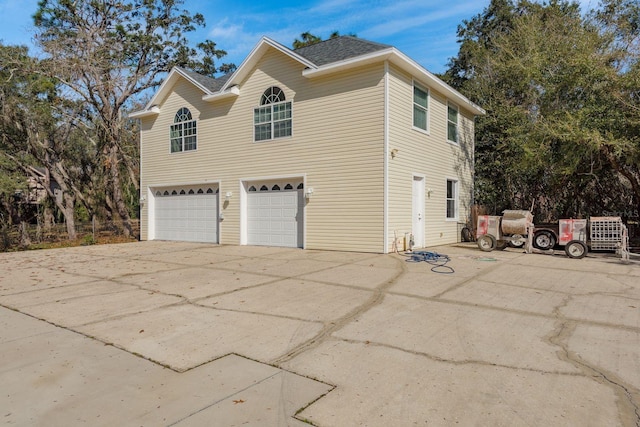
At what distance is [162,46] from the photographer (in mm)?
21344

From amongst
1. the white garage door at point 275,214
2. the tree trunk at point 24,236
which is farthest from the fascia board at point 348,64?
the tree trunk at point 24,236

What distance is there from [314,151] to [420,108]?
3688 mm

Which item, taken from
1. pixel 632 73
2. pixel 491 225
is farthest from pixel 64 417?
pixel 632 73

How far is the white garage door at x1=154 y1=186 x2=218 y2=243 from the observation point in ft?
49.2

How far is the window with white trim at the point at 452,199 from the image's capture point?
14.7m

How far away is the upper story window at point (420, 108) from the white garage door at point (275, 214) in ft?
13.8

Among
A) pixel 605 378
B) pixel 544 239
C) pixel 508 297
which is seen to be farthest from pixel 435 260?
pixel 605 378

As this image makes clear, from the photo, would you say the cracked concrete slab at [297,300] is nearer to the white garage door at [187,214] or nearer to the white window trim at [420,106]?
the white window trim at [420,106]

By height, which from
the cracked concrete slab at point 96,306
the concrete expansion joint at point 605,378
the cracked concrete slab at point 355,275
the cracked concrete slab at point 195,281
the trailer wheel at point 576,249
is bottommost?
the concrete expansion joint at point 605,378

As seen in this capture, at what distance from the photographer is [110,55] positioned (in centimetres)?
1906

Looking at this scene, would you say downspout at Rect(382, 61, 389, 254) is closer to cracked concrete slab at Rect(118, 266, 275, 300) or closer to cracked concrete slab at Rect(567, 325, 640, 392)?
cracked concrete slab at Rect(118, 266, 275, 300)

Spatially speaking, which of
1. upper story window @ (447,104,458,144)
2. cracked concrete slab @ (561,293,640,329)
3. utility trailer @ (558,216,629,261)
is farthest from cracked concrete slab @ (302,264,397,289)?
upper story window @ (447,104,458,144)

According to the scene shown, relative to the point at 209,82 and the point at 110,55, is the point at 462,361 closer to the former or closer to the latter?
the point at 209,82

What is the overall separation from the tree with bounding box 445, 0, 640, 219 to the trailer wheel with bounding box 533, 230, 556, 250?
201cm
